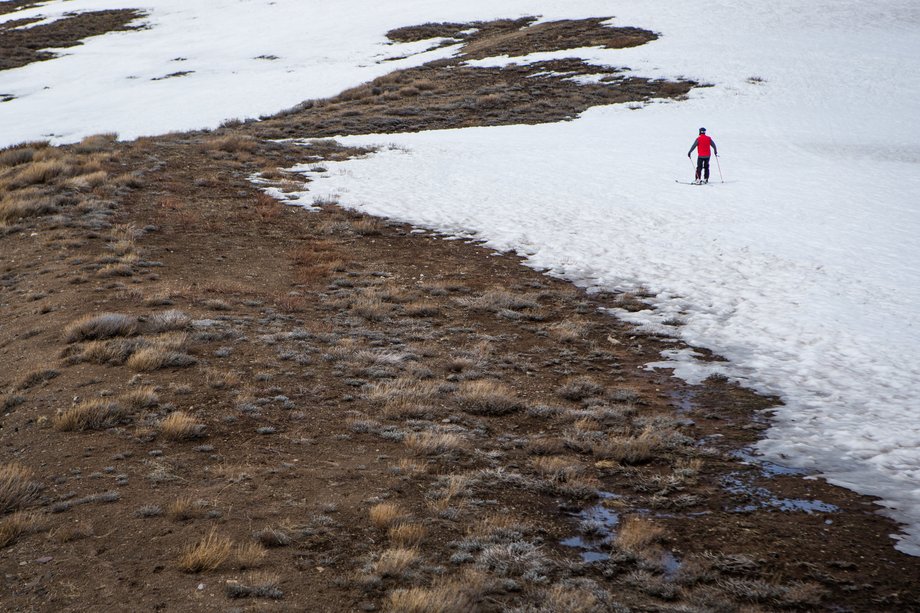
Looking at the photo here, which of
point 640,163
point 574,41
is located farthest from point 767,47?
point 640,163

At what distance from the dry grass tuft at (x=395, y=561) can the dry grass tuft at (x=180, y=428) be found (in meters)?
3.02

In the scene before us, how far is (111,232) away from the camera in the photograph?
15961 mm

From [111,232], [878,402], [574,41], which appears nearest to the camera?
[878,402]

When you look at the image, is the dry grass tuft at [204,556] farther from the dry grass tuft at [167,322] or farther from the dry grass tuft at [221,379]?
the dry grass tuft at [167,322]

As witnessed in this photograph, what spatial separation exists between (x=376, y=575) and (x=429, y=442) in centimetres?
242

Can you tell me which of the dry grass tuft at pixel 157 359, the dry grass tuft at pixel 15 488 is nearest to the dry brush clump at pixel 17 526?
the dry grass tuft at pixel 15 488

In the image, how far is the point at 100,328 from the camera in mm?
10477

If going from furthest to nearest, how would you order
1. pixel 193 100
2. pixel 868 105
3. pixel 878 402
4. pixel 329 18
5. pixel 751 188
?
pixel 329 18, pixel 193 100, pixel 868 105, pixel 751 188, pixel 878 402

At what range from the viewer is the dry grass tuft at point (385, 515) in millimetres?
6566

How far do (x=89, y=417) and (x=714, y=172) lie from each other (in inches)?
845

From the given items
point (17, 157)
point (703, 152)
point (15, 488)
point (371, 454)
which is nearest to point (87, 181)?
point (17, 157)

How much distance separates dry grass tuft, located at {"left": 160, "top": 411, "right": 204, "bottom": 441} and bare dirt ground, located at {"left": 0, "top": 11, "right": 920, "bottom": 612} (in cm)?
2

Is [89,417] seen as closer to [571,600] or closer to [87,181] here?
[571,600]

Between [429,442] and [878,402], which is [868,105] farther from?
[429,442]
